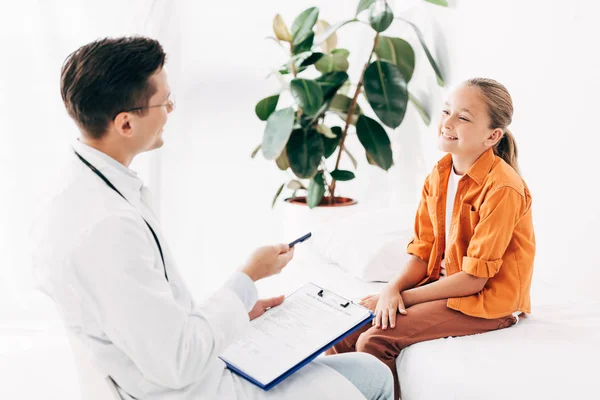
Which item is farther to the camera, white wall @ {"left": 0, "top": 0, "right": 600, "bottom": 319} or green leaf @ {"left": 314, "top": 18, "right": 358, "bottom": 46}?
green leaf @ {"left": 314, "top": 18, "right": 358, "bottom": 46}

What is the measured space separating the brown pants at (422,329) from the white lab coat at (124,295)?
563 mm

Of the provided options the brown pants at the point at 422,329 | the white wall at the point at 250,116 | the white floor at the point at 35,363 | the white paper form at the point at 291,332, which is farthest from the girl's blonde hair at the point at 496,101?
the white floor at the point at 35,363

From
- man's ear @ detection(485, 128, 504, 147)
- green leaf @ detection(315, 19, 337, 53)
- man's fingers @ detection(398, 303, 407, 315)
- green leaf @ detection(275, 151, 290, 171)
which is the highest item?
green leaf @ detection(315, 19, 337, 53)

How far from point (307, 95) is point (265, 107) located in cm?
31

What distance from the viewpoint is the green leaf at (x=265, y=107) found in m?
2.61

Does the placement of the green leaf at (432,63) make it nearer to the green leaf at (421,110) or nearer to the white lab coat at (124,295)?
the green leaf at (421,110)

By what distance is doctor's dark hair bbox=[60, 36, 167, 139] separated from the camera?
3.14 ft

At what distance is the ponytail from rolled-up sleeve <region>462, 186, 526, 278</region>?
0.18 meters

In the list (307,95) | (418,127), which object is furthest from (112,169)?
(418,127)

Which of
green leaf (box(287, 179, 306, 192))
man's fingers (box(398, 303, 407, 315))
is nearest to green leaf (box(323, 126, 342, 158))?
green leaf (box(287, 179, 306, 192))

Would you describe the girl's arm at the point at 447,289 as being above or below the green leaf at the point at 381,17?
below

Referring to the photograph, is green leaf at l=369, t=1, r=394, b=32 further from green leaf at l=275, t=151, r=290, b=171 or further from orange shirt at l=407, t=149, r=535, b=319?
orange shirt at l=407, t=149, r=535, b=319

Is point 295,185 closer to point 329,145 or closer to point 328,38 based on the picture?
point 329,145

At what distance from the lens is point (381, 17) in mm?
2393
